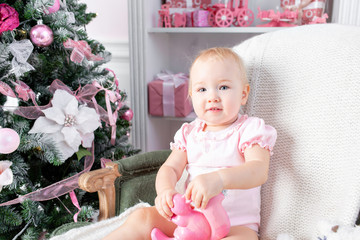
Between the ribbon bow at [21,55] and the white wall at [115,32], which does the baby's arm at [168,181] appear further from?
the white wall at [115,32]

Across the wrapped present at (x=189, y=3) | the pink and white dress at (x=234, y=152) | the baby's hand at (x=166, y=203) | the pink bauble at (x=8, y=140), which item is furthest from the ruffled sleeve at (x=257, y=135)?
the wrapped present at (x=189, y=3)

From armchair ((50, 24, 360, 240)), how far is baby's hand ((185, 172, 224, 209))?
30 centimetres

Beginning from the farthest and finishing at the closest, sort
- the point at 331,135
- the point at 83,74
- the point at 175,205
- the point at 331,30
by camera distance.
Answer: the point at 83,74, the point at 331,30, the point at 331,135, the point at 175,205

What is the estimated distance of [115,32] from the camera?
2.40 meters

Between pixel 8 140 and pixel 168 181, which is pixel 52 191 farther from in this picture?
pixel 168 181

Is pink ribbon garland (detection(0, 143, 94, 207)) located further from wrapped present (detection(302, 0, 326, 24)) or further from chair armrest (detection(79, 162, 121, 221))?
wrapped present (detection(302, 0, 326, 24))

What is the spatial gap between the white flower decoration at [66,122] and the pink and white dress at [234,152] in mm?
443

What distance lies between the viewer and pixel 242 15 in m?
2.02

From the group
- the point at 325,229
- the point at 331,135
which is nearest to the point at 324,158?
the point at 331,135

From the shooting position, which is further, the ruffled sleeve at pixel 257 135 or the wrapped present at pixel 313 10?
the wrapped present at pixel 313 10

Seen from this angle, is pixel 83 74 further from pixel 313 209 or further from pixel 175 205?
pixel 313 209

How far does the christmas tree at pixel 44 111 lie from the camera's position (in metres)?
1.22

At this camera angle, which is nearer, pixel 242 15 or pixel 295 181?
pixel 295 181

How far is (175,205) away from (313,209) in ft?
1.38
